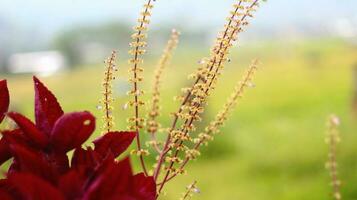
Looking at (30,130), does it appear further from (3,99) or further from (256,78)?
(256,78)

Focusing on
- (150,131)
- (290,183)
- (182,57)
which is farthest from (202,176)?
(150,131)

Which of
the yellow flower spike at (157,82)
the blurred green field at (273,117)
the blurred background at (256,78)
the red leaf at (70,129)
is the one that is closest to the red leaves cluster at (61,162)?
the red leaf at (70,129)

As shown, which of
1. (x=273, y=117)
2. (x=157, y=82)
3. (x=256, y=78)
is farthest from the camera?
(x=256, y=78)

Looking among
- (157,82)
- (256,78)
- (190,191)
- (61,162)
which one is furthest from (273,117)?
(61,162)

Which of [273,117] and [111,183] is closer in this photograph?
[111,183]

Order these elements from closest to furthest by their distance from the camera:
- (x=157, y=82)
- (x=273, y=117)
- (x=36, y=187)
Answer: (x=36, y=187), (x=157, y=82), (x=273, y=117)

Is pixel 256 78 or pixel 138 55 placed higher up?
pixel 138 55

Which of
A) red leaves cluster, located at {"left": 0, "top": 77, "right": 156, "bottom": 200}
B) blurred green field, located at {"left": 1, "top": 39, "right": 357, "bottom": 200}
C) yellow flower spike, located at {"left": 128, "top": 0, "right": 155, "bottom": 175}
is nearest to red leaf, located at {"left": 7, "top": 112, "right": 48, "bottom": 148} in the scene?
red leaves cluster, located at {"left": 0, "top": 77, "right": 156, "bottom": 200}
